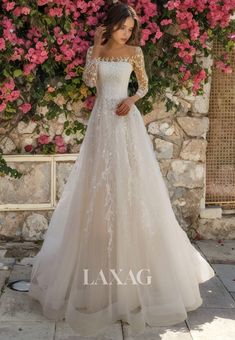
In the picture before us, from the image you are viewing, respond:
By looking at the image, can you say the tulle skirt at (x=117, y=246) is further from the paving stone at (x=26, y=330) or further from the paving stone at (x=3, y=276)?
the paving stone at (x=3, y=276)

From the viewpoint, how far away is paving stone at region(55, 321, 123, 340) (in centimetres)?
300

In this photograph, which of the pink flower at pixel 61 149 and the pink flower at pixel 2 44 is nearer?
the pink flower at pixel 2 44

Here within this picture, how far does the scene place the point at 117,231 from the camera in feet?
10.6

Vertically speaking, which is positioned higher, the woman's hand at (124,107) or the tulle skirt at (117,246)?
the woman's hand at (124,107)

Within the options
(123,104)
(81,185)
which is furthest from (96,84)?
(81,185)

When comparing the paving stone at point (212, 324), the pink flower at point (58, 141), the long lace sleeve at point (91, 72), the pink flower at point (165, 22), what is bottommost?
the paving stone at point (212, 324)

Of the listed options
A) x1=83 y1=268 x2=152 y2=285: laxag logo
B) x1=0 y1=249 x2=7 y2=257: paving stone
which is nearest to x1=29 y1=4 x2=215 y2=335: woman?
x1=83 y1=268 x2=152 y2=285: laxag logo

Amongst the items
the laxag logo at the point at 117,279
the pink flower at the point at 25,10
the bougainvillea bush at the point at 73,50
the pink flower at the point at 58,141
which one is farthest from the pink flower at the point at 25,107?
the laxag logo at the point at 117,279

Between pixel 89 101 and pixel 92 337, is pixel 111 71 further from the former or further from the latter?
pixel 92 337

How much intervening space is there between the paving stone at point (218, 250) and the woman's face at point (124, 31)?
2.10m

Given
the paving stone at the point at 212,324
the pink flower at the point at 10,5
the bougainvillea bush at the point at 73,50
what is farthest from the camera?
the bougainvillea bush at the point at 73,50

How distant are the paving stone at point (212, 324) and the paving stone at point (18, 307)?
91cm

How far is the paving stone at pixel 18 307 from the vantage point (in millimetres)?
3254

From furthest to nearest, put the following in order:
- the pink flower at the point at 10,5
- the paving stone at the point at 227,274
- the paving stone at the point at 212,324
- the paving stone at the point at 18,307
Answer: the pink flower at the point at 10,5
the paving stone at the point at 227,274
the paving stone at the point at 18,307
the paving stone at the point at 212,324
